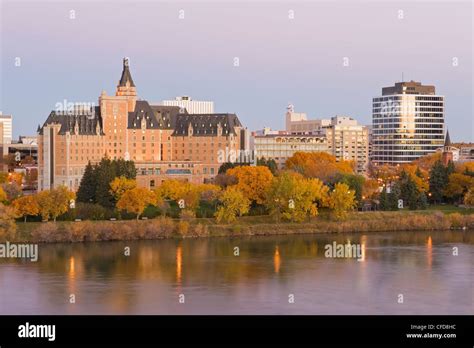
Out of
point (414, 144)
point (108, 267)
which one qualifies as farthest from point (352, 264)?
point (414, 144)

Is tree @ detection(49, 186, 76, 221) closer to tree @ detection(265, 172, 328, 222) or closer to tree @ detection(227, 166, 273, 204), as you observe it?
tree @ detection(227, 166, 273, 204)

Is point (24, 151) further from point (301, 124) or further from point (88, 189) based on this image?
point (88, 189)

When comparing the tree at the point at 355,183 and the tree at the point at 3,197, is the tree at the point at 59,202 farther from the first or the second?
the tree at the point at 355,183

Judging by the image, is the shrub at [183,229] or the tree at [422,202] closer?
the shrub at [183,229]

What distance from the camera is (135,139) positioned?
238 feet

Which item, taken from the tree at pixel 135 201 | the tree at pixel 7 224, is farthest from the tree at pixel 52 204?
the tree at pixel 135 201

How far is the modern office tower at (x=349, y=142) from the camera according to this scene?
9931 centimetres

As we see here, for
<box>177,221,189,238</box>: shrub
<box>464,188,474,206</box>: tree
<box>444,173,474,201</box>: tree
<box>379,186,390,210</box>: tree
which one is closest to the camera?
<box>177,221,189,238</box>: shrub

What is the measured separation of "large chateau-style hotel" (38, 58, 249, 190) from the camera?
6850 cm

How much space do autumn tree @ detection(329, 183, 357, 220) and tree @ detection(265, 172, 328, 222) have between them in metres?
1.20

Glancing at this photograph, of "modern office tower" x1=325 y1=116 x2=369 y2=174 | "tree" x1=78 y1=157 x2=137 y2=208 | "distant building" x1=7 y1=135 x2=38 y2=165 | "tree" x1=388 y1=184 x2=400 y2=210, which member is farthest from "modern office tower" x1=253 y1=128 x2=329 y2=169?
"tree" x1=78 y1=157 x2=137 y2=208

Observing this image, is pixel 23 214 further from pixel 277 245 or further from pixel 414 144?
pixel 414 144

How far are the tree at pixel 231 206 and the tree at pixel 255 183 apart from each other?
1.61 metres
